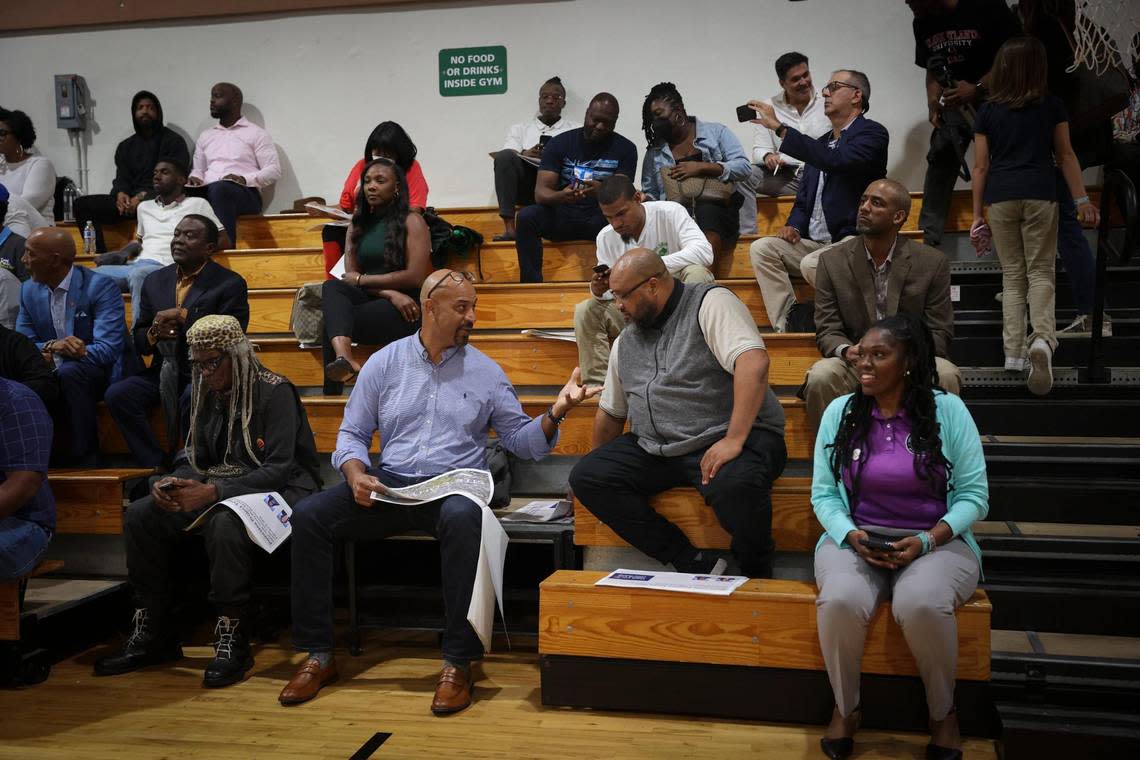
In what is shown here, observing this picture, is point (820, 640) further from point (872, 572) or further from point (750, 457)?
point (750, 457)

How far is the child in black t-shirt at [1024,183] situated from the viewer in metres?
3.80

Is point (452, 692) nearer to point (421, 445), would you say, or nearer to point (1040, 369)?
point (421, 445)

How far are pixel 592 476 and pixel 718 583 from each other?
50cm

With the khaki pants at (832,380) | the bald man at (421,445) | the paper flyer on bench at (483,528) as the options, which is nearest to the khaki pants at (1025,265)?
the khaki pants at (832,380)

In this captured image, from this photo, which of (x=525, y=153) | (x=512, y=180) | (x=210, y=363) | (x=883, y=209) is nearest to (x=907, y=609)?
(x=883, y=209)

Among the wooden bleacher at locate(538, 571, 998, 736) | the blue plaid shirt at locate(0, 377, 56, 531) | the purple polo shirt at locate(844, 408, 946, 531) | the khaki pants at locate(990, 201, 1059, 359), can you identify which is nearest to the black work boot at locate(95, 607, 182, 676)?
the blue plaid shirt at locate(0, 377, 56, 531)

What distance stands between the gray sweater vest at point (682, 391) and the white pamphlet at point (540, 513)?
1.48ft

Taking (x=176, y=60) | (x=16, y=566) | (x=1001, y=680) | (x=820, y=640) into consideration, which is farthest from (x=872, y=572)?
(x=176, y=60)

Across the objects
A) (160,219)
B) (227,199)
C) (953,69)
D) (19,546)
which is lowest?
(19,546)

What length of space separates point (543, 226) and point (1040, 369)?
96.2 inches

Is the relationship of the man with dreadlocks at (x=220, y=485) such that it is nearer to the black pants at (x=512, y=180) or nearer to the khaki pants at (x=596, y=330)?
the khaki pants at (x=596, y=330)

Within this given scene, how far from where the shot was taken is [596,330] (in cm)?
391

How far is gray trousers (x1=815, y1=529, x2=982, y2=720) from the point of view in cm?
246

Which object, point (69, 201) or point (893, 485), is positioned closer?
point (893, 485)
